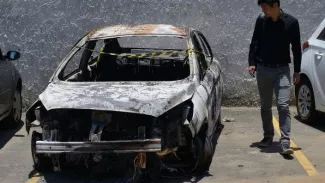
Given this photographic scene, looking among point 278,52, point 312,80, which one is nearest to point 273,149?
point 278,52

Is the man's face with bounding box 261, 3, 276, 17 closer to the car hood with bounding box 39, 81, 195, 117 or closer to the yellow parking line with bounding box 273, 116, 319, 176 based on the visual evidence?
the car hood with bounding box 39, 81, 195, 117

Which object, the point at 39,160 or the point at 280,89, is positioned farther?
the point at 280,89

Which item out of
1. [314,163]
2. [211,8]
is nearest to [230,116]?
[211,8]

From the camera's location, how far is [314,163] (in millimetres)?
7035

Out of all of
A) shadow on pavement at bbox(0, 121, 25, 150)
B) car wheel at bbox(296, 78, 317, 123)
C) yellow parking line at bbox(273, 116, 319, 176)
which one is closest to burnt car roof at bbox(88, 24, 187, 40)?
yellow parking line at bbox(273, 116, 319, 176)

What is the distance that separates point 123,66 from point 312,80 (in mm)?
2834

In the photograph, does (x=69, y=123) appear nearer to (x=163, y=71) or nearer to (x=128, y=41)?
(x=163, y=71)

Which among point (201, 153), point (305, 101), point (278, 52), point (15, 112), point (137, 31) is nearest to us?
point (201, 153)

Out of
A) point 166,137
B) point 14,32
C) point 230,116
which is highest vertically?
point 14,32

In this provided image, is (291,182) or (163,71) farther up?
(163,71)

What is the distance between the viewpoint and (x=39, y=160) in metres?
6.67

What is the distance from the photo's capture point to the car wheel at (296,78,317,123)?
8859mm

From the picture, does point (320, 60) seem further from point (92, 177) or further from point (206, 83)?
point (92, 177)

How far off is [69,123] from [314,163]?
2934 mm
